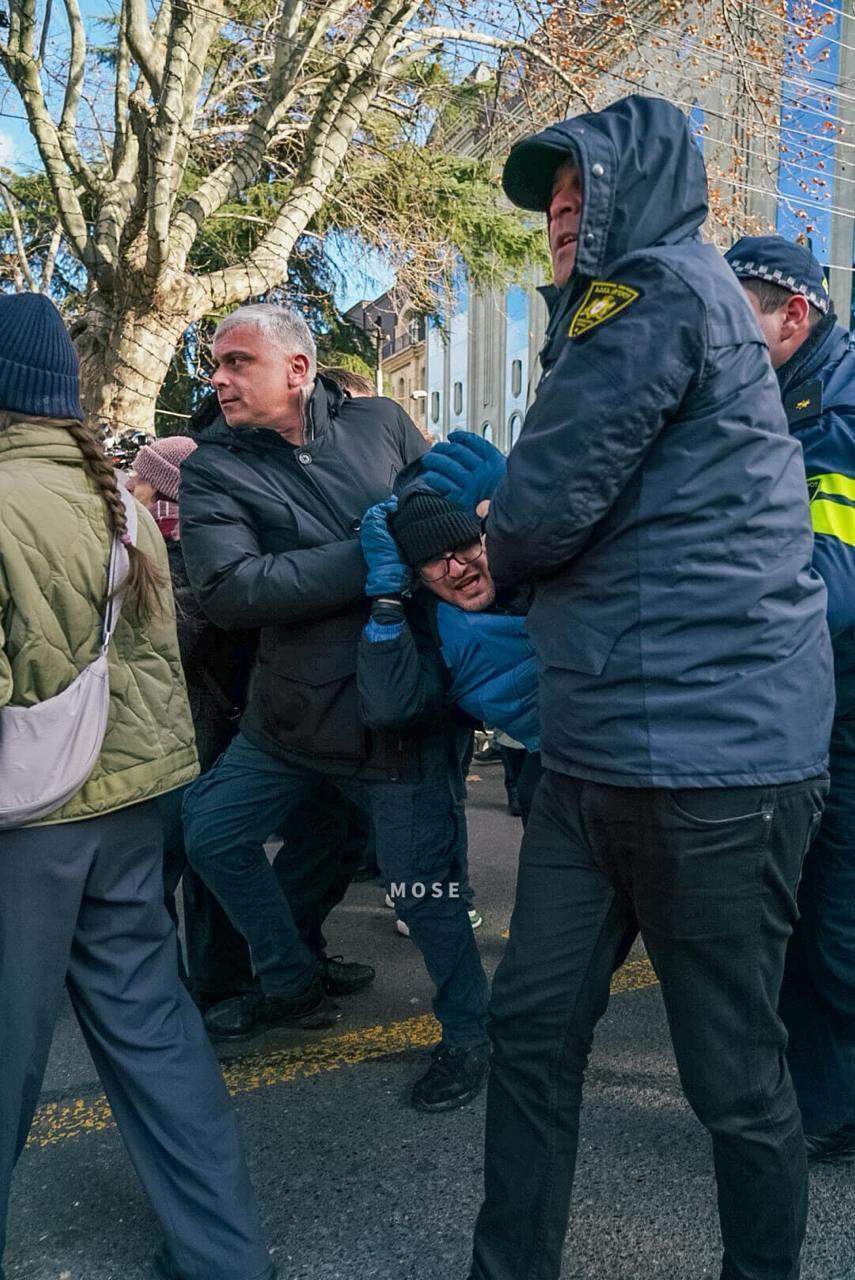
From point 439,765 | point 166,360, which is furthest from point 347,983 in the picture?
point 166,360

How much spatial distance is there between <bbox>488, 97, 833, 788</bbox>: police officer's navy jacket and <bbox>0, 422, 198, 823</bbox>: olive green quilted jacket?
79cm

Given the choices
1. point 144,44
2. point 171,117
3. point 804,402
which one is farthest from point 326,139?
point 804,402

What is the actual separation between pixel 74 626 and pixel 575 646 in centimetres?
88

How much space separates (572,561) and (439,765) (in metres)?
1.33

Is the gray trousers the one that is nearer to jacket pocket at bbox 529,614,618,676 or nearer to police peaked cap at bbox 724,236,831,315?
jacket pocket at bbox 529,614,618,676

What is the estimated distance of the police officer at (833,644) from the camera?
2.36m

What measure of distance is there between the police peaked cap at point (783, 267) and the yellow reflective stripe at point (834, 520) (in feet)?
1.55

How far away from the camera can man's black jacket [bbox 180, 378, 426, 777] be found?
2.88 m

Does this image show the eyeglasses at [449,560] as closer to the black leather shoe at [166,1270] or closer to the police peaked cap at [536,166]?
the police peaked cap at [536,166]

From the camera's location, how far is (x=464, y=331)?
124 ft

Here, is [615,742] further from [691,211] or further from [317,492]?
[317,492]

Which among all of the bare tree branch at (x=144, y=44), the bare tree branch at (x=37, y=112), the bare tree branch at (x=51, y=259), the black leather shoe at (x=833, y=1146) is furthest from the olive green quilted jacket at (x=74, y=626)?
the bare tree branch at (x=51, y=259)

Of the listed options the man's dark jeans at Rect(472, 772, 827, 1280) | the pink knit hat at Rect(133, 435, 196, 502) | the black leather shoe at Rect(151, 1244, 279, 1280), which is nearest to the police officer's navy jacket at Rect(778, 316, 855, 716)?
the man's dark jeans at Rect(472, 772, 827, 1280)

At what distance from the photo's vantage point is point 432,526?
106 inches
